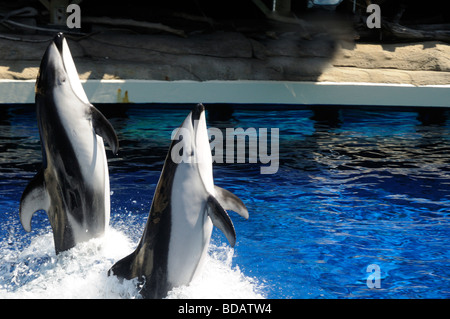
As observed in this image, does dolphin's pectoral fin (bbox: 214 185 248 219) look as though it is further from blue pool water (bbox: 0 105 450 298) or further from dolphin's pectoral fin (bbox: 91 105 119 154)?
dolphin's pectoral fin (bbox: 91 105 119 154)

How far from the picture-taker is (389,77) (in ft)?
27.6

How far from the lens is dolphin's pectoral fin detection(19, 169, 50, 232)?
10.9 ft

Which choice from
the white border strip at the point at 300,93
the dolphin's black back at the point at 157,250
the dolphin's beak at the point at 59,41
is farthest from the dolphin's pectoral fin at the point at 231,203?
the white border strip at the point at 300,93

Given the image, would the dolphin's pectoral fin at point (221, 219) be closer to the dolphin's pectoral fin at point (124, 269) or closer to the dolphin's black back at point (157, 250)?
the dolphin's black back at point (157, 250)

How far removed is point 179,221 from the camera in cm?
295

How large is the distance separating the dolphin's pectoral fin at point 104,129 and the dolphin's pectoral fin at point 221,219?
70cm

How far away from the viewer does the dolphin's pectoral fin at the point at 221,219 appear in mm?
2857

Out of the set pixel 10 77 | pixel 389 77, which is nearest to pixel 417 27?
pixel 389 77

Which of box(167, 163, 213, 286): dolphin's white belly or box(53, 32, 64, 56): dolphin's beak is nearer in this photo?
box(167, 163, 213, 286): dolphin's white belly

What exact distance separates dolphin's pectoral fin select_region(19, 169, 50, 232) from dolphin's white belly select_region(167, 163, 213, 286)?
880mm

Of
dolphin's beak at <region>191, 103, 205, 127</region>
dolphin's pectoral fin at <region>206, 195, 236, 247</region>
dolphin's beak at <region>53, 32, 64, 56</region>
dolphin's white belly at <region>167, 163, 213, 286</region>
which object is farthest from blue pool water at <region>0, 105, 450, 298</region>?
dolphin's beak at <region>53, 32, 64, 56</region>

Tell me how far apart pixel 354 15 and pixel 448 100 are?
228 cm

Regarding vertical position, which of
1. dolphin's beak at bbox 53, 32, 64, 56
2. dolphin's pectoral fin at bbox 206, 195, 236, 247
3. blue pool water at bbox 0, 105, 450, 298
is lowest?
blue pool water at bbox 0, 105, 450, 298

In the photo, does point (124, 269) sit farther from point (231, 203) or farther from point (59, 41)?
point (59, 41)
